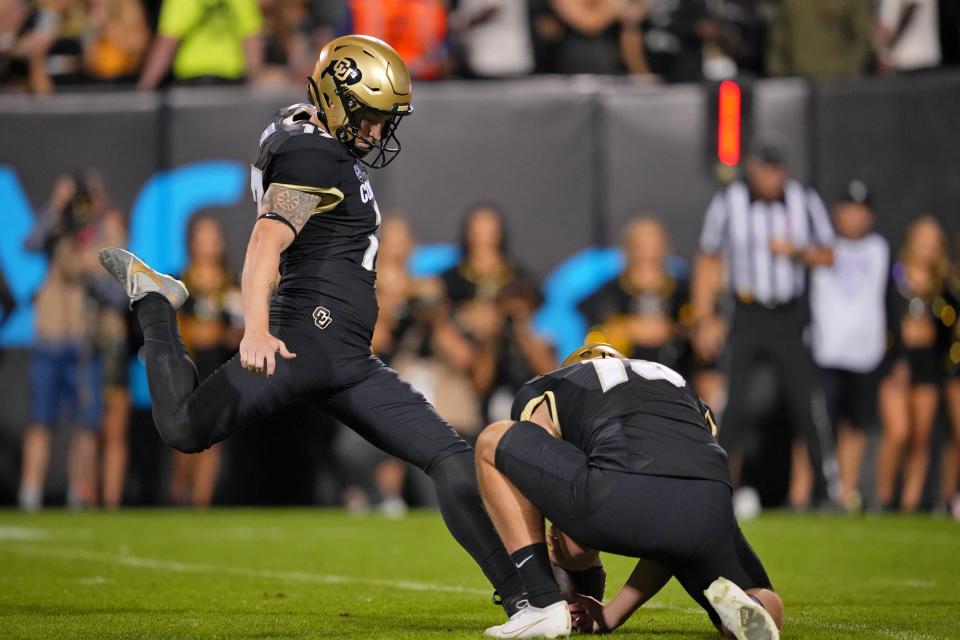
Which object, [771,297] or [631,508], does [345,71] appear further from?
[771,297]

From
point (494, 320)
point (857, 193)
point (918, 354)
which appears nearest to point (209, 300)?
point (494, 320)

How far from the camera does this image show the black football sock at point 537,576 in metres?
4.44

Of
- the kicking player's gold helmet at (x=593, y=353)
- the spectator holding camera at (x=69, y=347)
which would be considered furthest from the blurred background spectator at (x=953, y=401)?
the kicking player's gold helmet at (x=593, y=353)

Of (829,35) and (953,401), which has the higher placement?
(829,35)

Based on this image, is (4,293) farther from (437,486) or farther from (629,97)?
(437,486)

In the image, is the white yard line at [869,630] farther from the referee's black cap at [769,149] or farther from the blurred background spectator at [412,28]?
the blurred background spectator at [412,28]

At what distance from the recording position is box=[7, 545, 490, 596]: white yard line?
643 cm


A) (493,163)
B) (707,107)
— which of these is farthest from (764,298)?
(493,163)

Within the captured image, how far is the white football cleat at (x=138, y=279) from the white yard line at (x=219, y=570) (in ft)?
5.83

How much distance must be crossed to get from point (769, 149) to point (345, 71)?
672 cm

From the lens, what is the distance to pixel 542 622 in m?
4.39

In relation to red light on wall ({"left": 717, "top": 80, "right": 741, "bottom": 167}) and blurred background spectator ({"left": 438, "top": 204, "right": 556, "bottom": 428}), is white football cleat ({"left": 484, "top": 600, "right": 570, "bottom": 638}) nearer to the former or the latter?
blurred background spectator ({"left": 438, "top": 204, "right": 556, "bottom": 428})

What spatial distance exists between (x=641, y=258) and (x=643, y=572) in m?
6.84

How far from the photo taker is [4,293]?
37.5 feet
